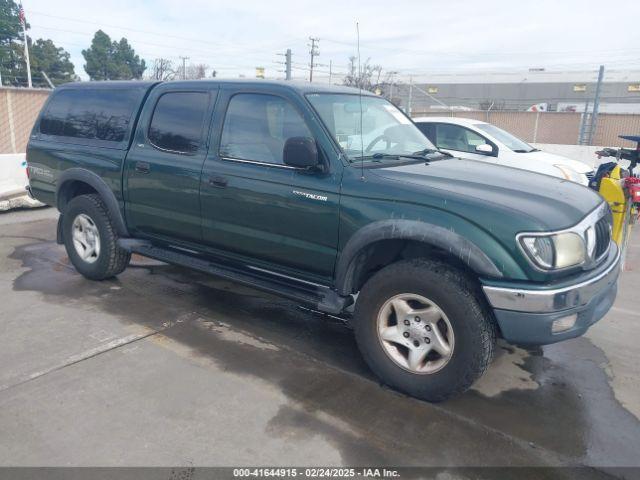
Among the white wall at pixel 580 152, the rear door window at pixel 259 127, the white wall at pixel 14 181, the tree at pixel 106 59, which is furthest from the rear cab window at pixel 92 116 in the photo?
the tree at pixel 106 59

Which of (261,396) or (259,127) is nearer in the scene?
(261,396)

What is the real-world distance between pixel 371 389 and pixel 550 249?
55.7 inches

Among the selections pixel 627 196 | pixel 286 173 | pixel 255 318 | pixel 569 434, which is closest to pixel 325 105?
pixel 286 173

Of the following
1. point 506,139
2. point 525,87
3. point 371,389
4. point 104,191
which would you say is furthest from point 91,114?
point 525,87

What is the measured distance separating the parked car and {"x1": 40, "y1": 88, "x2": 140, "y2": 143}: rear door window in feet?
16.0

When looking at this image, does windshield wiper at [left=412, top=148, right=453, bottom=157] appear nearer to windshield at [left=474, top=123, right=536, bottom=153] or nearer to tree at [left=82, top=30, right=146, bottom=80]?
windshield at [left=474, top=123, right=536, bottom=153]

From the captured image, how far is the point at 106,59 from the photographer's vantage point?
47594 mm

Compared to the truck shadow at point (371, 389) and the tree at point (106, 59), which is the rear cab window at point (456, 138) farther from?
the tree at point (106, 59)

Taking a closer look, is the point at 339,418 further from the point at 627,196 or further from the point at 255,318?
the point at 627,196

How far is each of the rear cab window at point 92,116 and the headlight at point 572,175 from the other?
21.0 feet

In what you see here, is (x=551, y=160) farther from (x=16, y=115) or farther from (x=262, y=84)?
(x=16, y=115)

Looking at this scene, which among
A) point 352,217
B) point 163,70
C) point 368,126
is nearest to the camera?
point 352,217

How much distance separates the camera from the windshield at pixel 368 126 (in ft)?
12.2

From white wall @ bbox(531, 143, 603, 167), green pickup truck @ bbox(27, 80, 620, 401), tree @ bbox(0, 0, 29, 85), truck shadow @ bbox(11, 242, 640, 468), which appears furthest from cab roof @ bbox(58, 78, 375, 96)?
tree @ bbox(0, 0, 29, 85)
